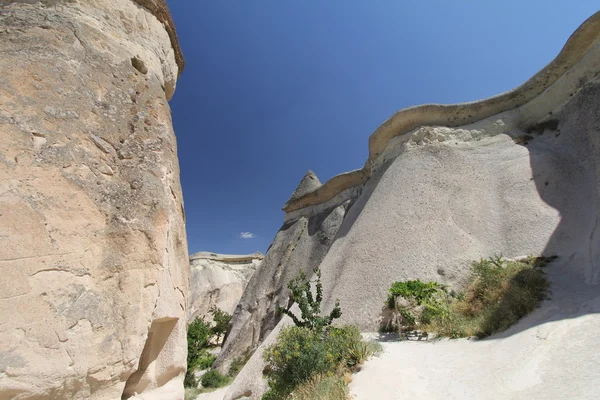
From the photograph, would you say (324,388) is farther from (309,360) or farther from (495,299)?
(495,299)

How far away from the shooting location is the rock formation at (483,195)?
23.8 ft

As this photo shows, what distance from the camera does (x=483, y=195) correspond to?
9.26 meters

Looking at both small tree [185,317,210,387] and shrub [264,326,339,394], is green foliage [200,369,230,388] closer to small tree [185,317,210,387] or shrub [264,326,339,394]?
small tree [185,317,210,387]

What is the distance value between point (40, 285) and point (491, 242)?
909 cm

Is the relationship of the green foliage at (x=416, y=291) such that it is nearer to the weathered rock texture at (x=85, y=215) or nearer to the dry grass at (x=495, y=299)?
the dry grass at (x=495, y=299)

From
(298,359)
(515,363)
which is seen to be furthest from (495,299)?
(298,359)

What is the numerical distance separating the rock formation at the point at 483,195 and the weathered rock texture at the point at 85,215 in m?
5.42

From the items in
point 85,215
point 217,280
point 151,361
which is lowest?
point 151,361

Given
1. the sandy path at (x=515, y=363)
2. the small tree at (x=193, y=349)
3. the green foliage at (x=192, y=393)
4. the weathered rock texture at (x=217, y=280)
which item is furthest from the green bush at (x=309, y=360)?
the weathered rock texture at (x=217, y=280)

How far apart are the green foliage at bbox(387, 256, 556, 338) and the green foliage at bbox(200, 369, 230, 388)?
24.4 ft

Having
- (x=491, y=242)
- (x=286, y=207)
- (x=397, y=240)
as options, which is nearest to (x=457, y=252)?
(x=491, y=242)

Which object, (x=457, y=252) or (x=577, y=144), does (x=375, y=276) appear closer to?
(x=457, y=252)

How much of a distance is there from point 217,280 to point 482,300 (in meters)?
24.4

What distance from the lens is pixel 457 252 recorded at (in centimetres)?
805
